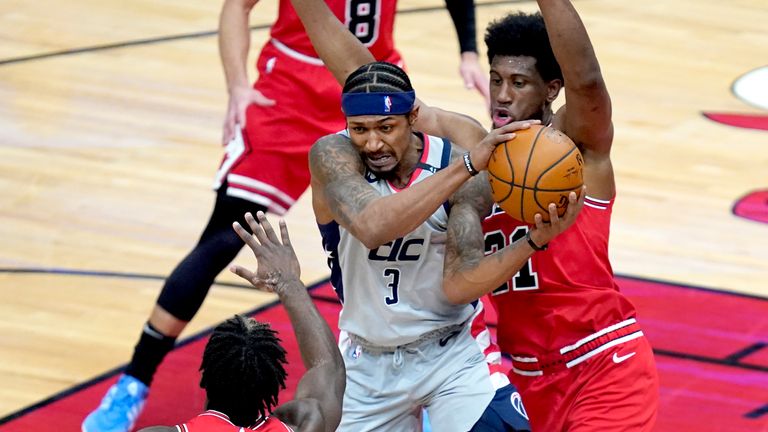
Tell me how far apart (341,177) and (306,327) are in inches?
19.9

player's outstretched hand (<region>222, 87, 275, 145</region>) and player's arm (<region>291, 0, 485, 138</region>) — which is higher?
player's arm (<region>291, 0, 485, 138</region>)

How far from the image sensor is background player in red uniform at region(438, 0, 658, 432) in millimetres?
5105

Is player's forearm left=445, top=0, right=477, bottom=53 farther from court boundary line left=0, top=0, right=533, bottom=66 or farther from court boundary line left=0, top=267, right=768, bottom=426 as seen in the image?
court boundary line left=0, top=0, right=533, bottom=66

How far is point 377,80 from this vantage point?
4789mm

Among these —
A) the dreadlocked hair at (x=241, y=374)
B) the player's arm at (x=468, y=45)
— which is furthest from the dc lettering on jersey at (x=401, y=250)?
the player's arm at (x=468, y=45)

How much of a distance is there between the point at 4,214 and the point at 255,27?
4.14 metres

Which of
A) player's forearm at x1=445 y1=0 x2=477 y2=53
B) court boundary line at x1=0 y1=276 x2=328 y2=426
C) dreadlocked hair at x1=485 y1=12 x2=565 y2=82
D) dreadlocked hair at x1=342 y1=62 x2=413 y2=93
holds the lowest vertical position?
court boundary line at x1=0 y1=276 x2=328 y2=426

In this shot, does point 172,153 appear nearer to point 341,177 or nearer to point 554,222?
Answer: point 341,177

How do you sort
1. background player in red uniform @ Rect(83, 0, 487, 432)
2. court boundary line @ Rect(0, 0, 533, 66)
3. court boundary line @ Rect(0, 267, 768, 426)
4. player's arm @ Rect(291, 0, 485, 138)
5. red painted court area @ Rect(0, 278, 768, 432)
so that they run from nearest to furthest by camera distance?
player's arm @ Rect(291, 0, 485, 138), background player in red uniform @ Rect(83, 0, 487, 432), red painted court area @ Rect(0, 278, 768, 432), court boundary line @ Rect(0, 267, 768, 426), court boundary line @ Rect(0, 0, 533, 66)

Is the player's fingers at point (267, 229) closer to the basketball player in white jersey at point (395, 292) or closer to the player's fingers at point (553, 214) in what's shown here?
the basketball player in white jersey at point (395, 292)

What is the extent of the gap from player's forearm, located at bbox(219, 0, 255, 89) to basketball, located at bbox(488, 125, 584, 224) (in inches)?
89.8

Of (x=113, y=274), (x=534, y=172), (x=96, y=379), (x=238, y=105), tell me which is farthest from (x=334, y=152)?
(x=113, y=274)

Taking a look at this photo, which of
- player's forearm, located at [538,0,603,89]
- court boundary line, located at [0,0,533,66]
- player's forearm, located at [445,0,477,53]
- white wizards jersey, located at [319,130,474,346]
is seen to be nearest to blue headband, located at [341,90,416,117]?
white wizards jersey, located at [319,130,474,346]

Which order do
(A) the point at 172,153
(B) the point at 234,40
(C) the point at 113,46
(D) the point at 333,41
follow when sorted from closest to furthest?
(D) the point at 333,41
(B) the point at 234,40
(A) the point at 172,153
(C) the point at 113,46
